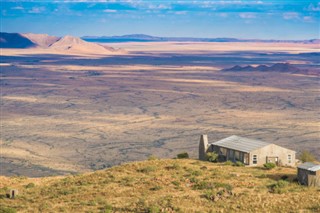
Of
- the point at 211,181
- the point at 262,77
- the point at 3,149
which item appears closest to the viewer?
the point at 211,181

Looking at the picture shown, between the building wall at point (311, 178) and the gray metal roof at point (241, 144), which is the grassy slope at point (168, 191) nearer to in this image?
the building wall at point (311, 178)

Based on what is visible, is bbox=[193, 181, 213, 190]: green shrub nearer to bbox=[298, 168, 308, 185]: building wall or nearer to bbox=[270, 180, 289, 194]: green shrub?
bbox=[270, 180, 289, 194]: green shrub

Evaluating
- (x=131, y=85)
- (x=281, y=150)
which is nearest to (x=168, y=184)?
(x=281, y=150)

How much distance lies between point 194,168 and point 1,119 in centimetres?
5170

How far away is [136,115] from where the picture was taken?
256 feet

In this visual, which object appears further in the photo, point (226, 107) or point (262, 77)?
point (262, 77)

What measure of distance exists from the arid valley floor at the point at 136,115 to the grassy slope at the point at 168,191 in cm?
1942

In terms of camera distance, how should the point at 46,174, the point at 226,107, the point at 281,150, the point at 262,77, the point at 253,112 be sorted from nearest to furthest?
the point at 281,150 < the point at 46,174 < the point at 253,112 < the point at 226,107 < the point at 262,77

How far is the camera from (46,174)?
43906 millimetres

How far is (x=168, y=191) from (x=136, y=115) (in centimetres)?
5632

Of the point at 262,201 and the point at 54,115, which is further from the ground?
the point at 262,201

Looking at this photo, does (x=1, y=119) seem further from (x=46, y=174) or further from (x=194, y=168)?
(x=194, y=168)

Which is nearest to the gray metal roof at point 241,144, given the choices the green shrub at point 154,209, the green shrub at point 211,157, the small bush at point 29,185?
the green shrub at point 211,157

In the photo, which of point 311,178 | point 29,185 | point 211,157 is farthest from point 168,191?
point 211,157
